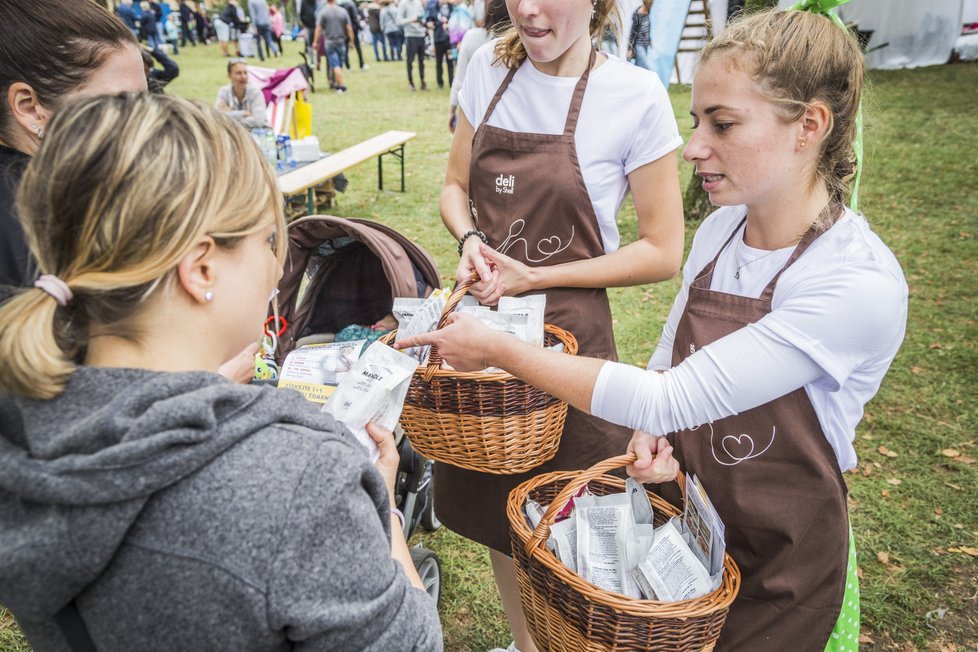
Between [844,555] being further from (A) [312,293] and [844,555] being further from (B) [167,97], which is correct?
(A) [312,293]

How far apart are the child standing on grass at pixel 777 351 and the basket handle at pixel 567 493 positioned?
44 millimetres

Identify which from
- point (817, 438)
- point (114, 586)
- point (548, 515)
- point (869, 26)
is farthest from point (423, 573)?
point (869, 26)

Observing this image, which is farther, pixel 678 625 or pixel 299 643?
pixel 678 625

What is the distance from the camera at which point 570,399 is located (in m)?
1.57

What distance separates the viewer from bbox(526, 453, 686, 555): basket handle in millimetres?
1495

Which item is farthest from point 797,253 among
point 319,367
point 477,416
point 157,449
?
point 157,449

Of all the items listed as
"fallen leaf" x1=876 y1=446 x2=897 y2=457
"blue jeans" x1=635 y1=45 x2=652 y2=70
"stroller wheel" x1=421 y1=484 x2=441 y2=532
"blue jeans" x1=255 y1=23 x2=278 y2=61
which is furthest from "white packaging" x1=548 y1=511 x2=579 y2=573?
"blue jeans" x1=255 y1=23 x2=278 y2=61

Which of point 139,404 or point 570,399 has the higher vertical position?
point 139,404

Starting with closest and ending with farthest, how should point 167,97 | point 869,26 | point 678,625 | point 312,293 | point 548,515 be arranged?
point 167,97 < point 678,625 < point 548,515 < point 312,293 < point 869,26

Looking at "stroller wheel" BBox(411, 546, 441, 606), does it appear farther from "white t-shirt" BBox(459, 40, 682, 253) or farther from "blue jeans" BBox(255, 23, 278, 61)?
"blue jeans" BBox(255, 23, 278, 61)

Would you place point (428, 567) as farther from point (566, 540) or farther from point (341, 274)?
point (566, 540)

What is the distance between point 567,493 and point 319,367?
675mm

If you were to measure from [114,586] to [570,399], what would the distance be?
0.96 meters

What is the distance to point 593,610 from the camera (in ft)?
4.39
